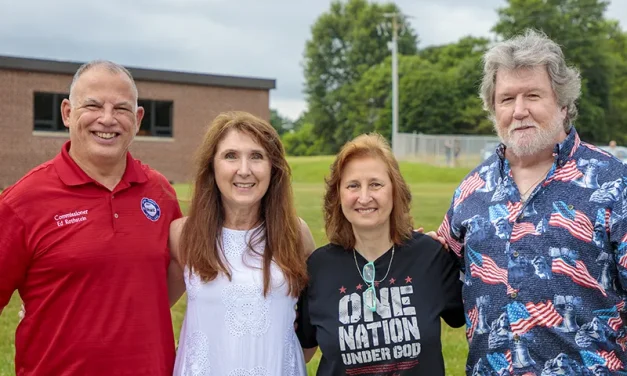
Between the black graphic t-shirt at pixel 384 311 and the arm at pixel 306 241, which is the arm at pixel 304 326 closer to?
the black graphic t-shirt at pixel 384 311

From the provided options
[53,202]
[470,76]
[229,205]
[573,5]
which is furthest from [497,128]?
[573,5]

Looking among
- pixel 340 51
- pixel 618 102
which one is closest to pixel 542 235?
pixel 618 102

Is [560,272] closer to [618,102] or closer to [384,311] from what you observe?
[384,311]

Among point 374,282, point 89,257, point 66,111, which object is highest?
point 66,111

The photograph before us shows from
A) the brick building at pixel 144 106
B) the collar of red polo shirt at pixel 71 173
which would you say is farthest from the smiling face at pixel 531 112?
the brick building at pixel 144 106

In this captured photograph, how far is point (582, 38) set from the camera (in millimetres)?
61750

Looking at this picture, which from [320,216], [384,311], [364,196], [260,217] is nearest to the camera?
[384,311]

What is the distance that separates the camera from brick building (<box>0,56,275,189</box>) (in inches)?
1364

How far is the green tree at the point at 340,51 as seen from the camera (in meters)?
76.2

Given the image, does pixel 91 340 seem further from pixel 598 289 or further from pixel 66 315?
pixel 598 289

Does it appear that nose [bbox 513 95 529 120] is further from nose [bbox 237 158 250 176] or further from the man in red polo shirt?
the man in red polo shirt

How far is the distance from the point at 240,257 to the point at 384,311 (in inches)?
30.3

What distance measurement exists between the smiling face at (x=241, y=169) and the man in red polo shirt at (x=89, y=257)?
0.43 meters

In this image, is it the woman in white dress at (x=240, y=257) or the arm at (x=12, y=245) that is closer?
the arm at (x=12, y=245)
